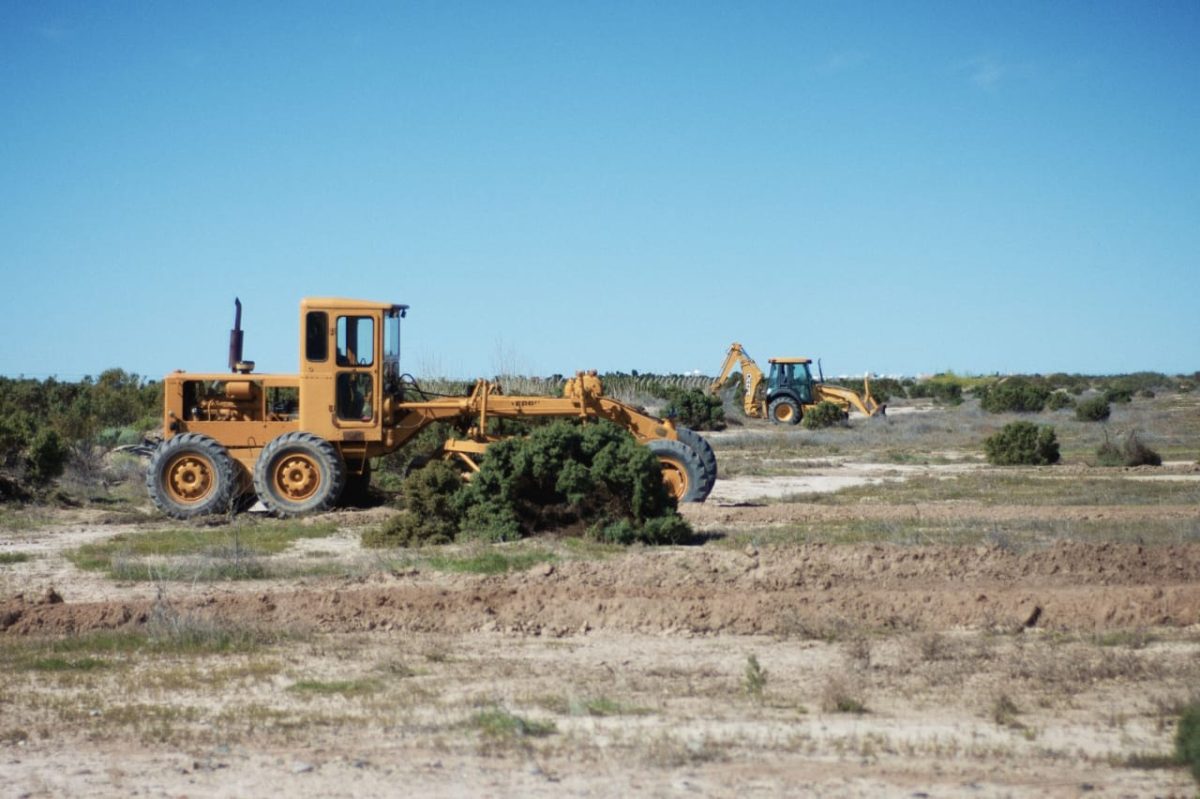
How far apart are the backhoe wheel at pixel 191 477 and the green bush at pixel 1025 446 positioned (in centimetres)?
1889

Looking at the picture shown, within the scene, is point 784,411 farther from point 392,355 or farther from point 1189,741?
point 1189,741

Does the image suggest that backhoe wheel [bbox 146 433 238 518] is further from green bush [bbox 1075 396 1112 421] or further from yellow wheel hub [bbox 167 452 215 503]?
green bush [bbox 1075 396 1112 421]

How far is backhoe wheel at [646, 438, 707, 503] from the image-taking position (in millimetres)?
19969

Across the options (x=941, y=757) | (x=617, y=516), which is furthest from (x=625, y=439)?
(x=941, y=757)

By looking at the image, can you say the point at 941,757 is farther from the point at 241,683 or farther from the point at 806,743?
the point at 241,683

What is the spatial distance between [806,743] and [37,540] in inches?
520

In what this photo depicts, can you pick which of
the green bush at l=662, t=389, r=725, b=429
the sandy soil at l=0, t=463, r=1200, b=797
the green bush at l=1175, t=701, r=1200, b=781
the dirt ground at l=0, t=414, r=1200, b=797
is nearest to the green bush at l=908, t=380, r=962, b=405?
the green bush at l=662, t=389, r=725, b=429

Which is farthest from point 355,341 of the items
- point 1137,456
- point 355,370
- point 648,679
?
point 1137,456

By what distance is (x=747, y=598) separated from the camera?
1269cm

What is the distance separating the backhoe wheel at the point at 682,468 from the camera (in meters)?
20.0

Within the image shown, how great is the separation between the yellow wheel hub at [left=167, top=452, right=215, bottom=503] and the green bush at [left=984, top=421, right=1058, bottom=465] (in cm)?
1911

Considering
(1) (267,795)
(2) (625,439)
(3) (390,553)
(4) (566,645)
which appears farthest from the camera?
(2) (625,439)

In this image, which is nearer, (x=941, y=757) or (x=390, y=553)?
(x=941, y=757)

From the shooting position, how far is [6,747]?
8188mm
